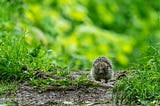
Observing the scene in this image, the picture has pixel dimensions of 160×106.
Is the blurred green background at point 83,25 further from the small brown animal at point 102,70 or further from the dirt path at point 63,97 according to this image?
the dirt path at point 63,97

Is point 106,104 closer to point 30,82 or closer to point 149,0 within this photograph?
point 30,82

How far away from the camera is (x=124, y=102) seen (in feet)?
28.4

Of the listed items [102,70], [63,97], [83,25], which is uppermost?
[83,25]

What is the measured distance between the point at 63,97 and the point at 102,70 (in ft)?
5.06

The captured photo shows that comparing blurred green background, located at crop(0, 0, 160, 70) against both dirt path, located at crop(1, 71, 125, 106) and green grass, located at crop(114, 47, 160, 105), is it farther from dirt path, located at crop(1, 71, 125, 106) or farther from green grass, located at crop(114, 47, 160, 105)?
green grass, located at crop(114, 47, 160, 105)

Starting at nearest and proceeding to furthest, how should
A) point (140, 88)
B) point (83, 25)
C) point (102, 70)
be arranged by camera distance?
1. point (140, 88)
2. point (102, 70)
3. point (83, 25)

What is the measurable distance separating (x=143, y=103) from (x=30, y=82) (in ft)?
5.83

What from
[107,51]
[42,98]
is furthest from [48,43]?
[42,98]

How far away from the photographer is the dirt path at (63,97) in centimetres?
888

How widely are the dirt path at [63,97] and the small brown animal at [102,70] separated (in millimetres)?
882

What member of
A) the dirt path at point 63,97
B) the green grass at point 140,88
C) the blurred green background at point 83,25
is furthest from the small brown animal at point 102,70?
the blurred green background at point 83,25

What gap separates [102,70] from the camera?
10578 millimetres

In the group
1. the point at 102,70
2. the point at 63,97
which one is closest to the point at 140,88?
the point at 63,97

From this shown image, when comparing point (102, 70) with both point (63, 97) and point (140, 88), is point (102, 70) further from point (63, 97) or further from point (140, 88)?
point (140, 88)
